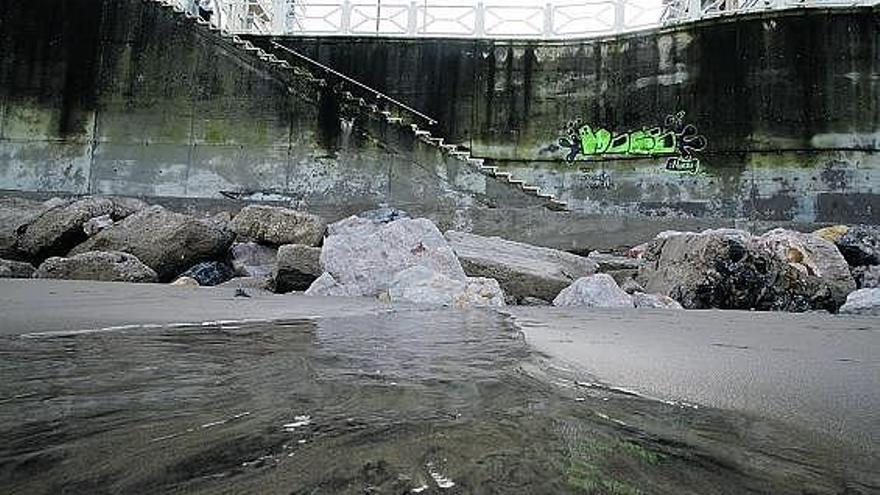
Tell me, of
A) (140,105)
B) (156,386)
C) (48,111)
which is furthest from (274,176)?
(156,386)

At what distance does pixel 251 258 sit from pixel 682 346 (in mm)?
5618

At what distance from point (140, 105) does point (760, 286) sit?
1195cm

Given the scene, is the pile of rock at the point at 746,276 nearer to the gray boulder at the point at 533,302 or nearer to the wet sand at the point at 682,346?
the gray boulder at the point at 533,302

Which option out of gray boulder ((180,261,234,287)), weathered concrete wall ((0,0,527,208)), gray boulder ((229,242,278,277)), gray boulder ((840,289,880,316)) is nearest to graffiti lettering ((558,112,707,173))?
weathered concrete wall ((0,0,527,208))

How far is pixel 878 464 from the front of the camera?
0.85 m

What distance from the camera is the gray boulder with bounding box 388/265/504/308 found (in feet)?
12.4

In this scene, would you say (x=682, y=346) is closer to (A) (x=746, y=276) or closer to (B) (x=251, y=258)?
(A) (x=746, y=276)

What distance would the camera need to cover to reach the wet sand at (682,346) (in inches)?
48.5

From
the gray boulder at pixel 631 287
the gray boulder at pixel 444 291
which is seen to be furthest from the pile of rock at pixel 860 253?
the gray boulder at pixel 444 291

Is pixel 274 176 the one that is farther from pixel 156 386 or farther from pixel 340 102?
pixel 156 386

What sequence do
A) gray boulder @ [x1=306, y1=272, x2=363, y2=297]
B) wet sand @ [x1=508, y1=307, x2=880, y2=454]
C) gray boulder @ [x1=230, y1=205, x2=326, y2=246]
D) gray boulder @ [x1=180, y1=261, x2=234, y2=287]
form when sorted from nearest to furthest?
wet sand @ [x1=508, y1=307, x2=880, y2=454] < gray boulder @ [x1=306, y1=272, x2=363, y2=297] < gray boulder @ [x1=180, y1=261, x2=234, y2=287] < gray boulder @ [x1=230, y1=205, x2=326, y2=246]

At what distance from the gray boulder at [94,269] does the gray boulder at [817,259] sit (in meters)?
5.78

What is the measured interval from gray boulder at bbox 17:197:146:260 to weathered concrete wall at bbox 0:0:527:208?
171 inches

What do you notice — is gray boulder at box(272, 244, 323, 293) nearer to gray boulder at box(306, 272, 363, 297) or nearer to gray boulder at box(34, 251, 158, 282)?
gray boulder at box(306, 272, 363, 297)
